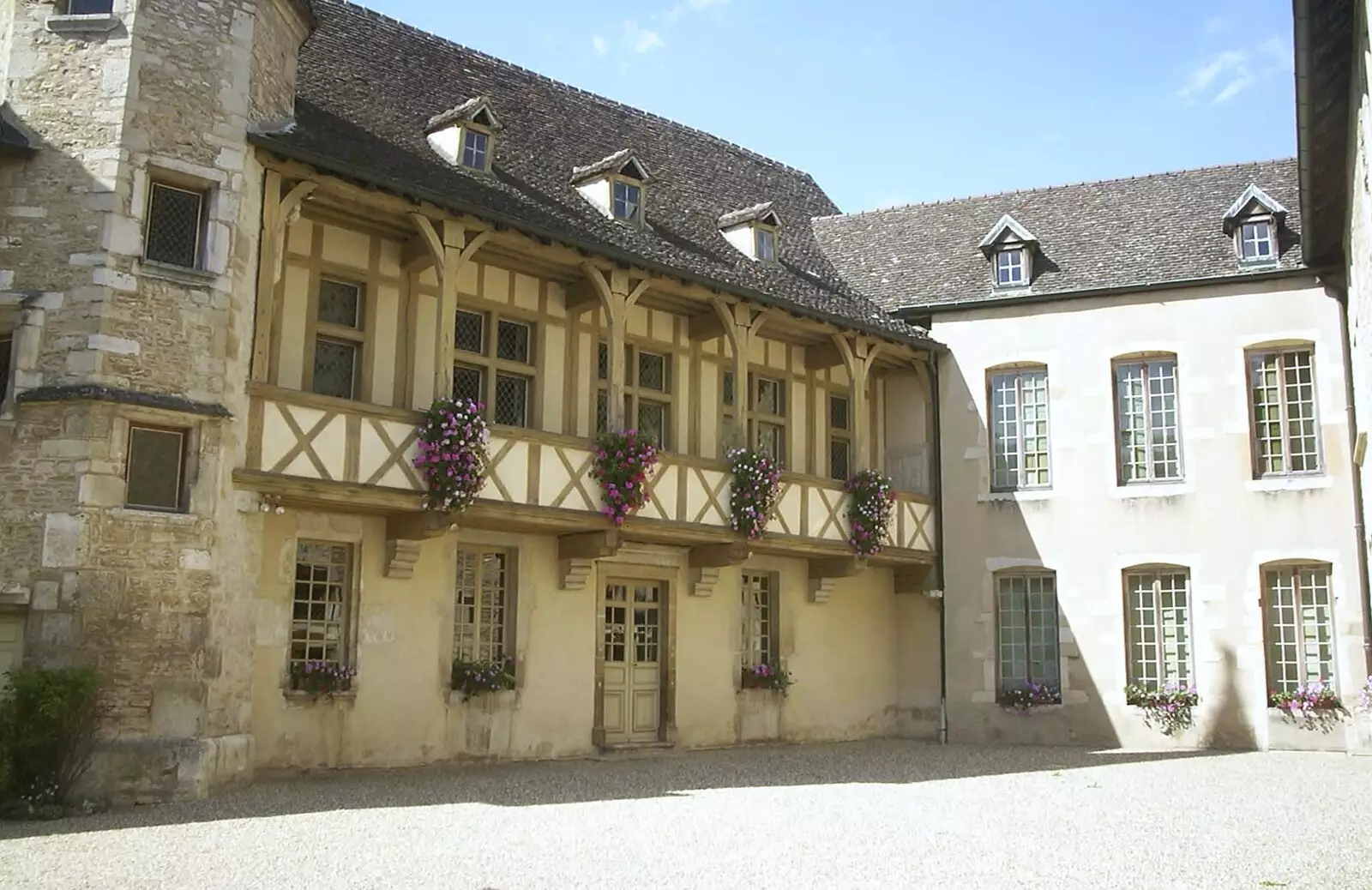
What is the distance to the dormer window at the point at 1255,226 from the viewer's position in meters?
14.9

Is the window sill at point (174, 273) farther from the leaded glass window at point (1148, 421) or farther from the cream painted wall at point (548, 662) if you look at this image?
the leaded glass window at point (1148, 421)

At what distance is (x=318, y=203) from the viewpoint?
11.5m

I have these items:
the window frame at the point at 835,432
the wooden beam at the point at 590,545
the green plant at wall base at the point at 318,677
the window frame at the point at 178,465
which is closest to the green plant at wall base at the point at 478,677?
the green plant at wall base at the point at 318,677

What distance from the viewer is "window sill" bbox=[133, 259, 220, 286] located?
9.80m

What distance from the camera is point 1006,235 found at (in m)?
16.3

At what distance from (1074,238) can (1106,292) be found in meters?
1.29

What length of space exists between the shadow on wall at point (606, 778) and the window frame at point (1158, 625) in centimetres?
97

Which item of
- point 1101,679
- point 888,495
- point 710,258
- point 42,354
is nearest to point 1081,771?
point 1101,679

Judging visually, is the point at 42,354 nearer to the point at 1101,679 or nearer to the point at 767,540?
the point at 767,540

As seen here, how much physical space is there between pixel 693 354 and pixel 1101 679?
589 cm

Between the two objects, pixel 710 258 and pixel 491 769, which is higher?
pixel 710 258

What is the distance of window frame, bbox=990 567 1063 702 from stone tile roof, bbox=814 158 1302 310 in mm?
3319

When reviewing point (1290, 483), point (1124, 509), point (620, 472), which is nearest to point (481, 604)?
point (620, 472)

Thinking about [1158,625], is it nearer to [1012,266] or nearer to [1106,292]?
[1106,292]
